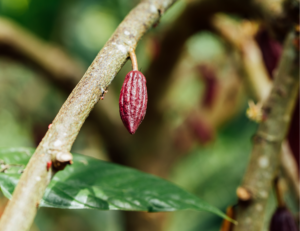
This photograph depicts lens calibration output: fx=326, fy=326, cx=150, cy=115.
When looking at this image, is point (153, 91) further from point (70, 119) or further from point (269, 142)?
point (70, 119)

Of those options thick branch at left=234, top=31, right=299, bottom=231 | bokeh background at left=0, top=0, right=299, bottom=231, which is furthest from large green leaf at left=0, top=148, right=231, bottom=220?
bokeh background at left=0, top=0, right=299, bottom=231

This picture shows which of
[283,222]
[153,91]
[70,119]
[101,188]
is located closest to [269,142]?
[283,222]

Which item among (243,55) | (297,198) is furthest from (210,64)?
(297,198)

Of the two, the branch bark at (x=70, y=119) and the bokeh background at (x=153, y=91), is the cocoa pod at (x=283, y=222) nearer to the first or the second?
the bokeh background at (x=153, y=91)

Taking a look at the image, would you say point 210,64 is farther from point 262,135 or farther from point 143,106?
point 143,106

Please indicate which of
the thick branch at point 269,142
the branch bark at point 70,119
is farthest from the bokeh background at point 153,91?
the branch bark at point 70,119

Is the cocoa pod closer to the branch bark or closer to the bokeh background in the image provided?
the bokeh background
